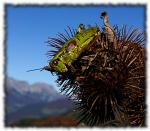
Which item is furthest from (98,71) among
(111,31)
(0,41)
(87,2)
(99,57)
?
(0,41)

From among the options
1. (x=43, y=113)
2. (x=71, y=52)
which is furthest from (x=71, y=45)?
(x=43, y=113)


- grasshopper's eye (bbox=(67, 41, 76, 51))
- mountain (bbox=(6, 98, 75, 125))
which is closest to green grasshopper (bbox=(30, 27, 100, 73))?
grasshopper's eye (bbox=(67, 41, 76, 51))

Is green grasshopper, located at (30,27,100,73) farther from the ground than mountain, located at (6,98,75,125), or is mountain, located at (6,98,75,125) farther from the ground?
green grasshopper, located at (30,27,100,73)

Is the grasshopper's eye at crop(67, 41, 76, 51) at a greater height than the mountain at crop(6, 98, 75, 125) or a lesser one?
greater

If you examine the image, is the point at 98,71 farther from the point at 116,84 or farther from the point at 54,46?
the point at 54,46

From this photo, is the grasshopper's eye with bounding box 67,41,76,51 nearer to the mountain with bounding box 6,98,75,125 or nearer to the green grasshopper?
the green grasshopper

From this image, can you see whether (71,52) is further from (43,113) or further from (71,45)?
(43,113)

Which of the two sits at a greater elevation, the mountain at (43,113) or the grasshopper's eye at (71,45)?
the grasshopper's eye at (71,45)

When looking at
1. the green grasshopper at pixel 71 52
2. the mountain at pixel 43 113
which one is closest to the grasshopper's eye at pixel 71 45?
the green grasshopper at pixel 71 52

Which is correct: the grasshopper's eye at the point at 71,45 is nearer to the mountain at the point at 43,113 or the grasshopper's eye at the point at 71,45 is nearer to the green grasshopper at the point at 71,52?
the green grasshopper at the point at 71,52
